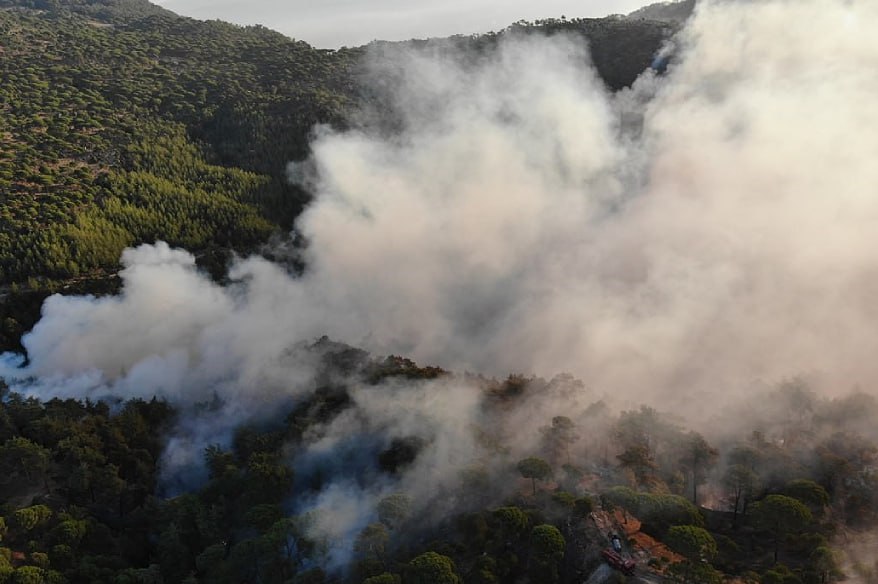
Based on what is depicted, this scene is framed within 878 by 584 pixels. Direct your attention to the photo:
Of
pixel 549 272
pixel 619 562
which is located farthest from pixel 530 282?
pixel 619 562

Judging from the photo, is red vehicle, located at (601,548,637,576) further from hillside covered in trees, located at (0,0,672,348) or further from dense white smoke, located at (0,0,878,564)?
hillside covered in trees, located at (0,0,672,348)

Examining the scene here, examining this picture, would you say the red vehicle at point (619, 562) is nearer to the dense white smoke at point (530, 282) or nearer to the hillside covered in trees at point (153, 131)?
the dense white smoke at point (530, 282)

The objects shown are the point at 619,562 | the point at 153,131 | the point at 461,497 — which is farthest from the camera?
the point at 153,131

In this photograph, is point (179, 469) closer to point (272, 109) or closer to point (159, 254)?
point (159, 254)

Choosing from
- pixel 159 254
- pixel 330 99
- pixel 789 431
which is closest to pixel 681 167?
pixel 789 431

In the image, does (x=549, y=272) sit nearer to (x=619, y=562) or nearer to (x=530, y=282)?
(x=530, y=282)

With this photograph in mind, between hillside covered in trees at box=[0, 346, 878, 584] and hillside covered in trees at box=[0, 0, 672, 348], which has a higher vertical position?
hillside covered in trees at box=[0, 0, 672, 348]

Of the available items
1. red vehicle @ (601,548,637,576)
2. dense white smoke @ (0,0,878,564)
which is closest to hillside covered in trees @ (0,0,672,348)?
dense white smoke @ (0,0,878,564)

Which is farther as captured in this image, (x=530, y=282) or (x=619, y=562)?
(x=530, y=282)
